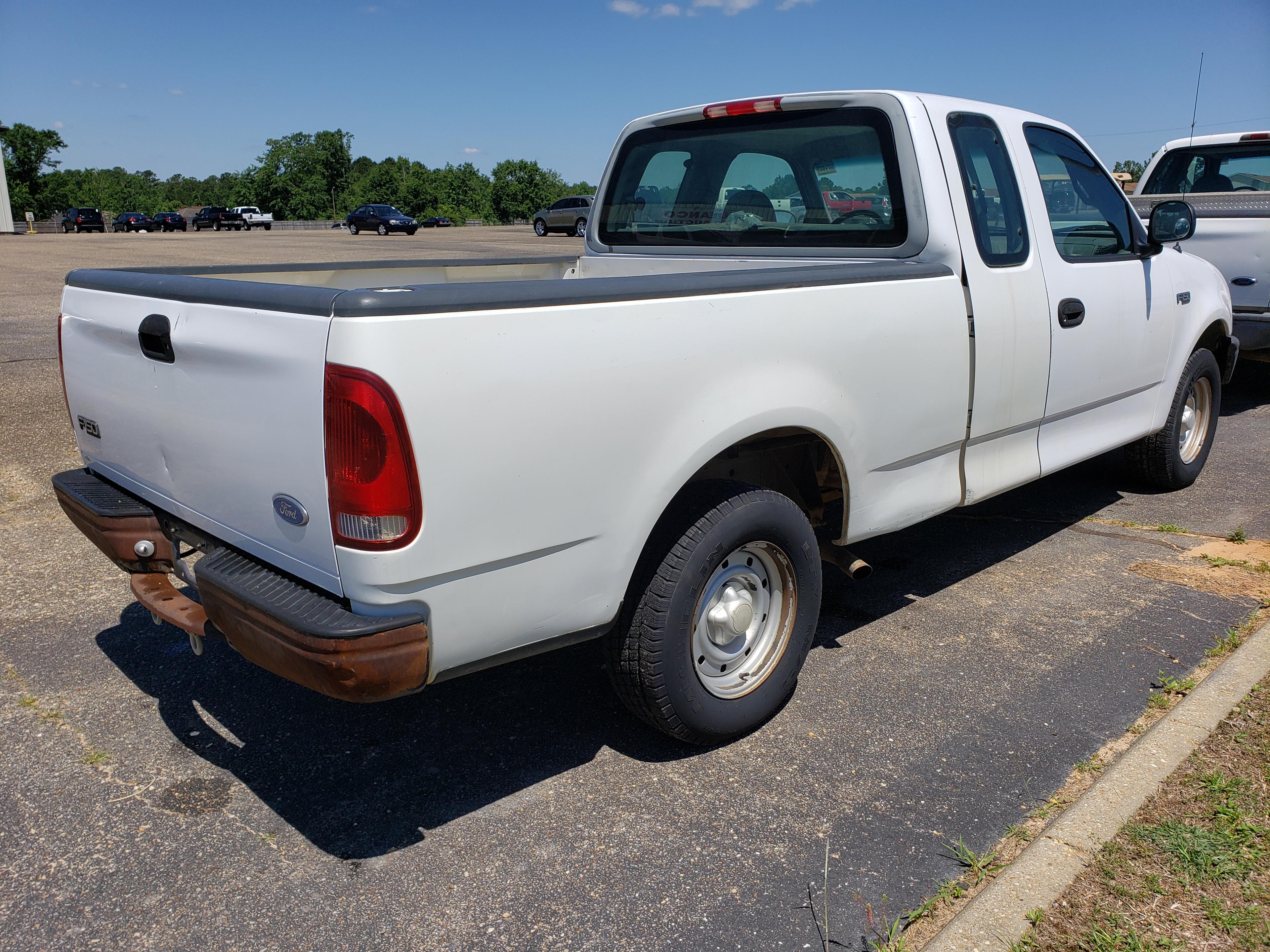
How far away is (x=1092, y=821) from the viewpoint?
270 centimetres

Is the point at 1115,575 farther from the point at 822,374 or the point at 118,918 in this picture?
the point at 118,918

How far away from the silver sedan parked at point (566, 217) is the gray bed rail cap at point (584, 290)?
117ft

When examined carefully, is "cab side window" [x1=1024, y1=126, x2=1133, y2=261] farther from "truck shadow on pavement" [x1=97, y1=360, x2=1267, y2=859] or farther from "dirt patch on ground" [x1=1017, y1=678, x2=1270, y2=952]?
"dirt patch on ground" [x1=1017, y1=678, x2=1270, y2=952]

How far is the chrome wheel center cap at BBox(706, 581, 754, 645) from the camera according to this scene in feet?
10.1

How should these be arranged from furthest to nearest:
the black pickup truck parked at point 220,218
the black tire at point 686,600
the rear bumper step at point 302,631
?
the black pickup truck parked at point 220,218 < the black tire at point 686,600 < the rear bumper step at point 302,631

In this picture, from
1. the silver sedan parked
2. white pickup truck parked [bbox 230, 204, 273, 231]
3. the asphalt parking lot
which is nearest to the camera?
the asphalt parking lot

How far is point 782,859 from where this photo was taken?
2627 millimetres

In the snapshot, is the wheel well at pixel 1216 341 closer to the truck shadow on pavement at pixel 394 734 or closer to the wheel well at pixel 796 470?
the truck shadow on pavement at pixel 394 734

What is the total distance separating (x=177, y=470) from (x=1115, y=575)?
408cm

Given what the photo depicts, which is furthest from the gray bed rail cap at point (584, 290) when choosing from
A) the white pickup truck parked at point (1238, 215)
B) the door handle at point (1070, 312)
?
the white pickup truck parked at point (1238, 215)

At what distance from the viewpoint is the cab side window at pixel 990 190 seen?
3.76 m

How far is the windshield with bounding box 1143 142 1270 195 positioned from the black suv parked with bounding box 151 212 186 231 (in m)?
60.6

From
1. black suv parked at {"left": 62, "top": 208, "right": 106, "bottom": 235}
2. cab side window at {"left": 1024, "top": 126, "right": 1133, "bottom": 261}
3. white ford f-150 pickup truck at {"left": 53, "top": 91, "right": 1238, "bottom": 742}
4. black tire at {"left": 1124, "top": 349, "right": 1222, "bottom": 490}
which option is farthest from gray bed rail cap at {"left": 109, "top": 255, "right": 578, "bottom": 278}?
black suv parked at {"left": 62, "top": 208, "right": 106, "bottom": 235}

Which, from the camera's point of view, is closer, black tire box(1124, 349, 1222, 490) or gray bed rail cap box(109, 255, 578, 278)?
gray bed rail cap box(109, 255, 578, 278)
